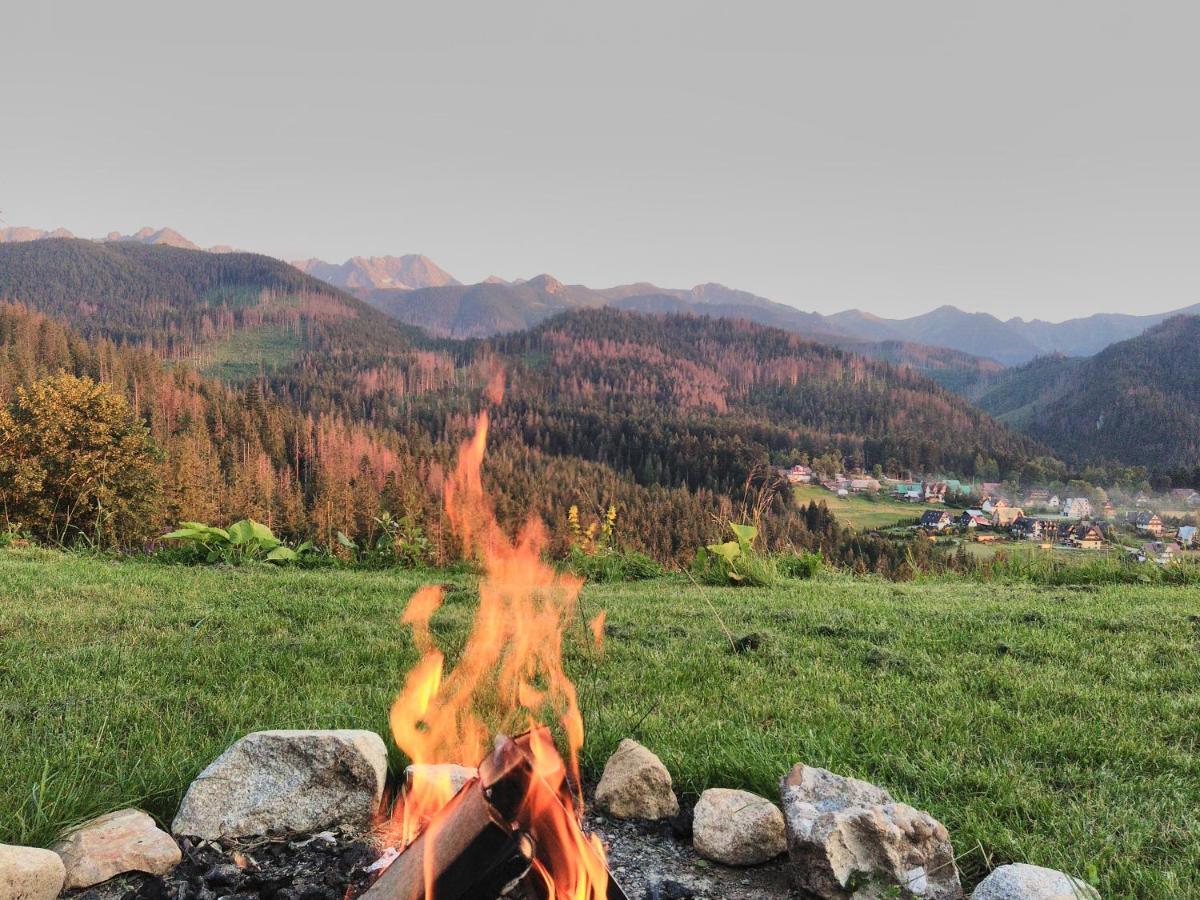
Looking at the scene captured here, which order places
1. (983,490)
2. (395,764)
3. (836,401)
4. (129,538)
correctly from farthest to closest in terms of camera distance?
1. (836,401)
2. (983,490)
3. (129,538)
4. (395,764)

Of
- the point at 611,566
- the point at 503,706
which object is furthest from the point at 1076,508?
the point at 503,706

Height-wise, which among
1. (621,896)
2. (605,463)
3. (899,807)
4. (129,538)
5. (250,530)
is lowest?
(605,463)

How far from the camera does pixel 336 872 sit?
8.25 ft

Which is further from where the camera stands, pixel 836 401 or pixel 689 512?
pixel 836 401

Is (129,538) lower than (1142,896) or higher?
lower

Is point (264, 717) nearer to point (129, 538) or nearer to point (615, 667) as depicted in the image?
point (615, 667)

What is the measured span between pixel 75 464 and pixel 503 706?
14.8m

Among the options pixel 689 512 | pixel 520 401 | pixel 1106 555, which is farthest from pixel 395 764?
pixel 520 401

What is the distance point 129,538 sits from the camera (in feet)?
45.0

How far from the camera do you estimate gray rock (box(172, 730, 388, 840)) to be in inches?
108

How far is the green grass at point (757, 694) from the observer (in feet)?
9.55

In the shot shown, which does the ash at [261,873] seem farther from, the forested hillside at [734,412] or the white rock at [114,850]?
the forested hillside at [734,412]

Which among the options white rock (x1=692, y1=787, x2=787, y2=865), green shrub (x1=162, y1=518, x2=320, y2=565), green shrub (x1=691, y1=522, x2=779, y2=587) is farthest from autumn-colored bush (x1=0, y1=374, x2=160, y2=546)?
white rock (x1=692, y1=787, x2=787, y2=865)

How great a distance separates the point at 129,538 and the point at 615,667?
13028 mm
